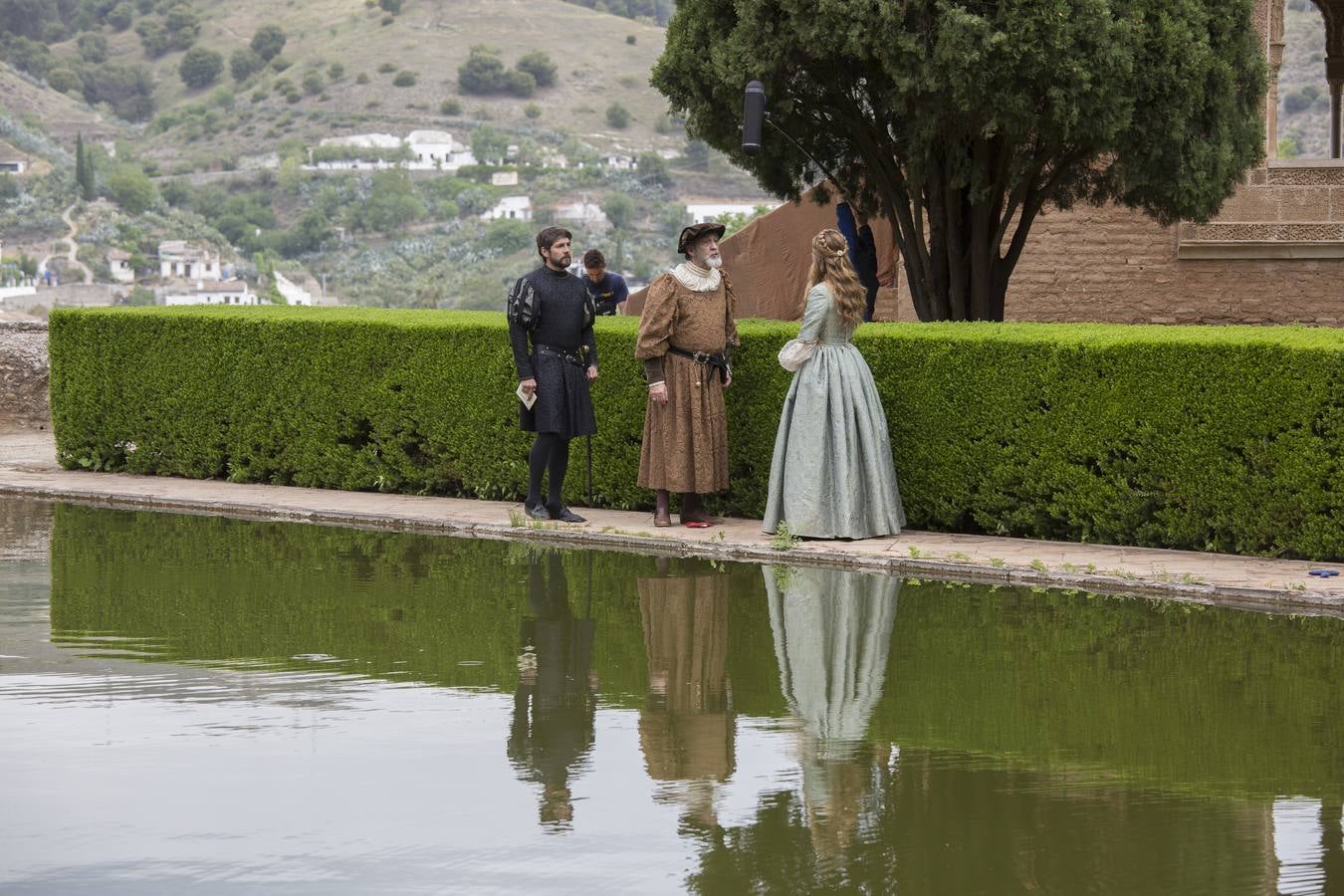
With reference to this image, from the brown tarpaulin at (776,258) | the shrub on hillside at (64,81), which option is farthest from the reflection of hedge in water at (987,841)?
the shrub on hillside at (64,81)

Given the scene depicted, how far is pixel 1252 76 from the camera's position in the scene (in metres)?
13.1

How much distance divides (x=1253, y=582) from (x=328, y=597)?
410 cm

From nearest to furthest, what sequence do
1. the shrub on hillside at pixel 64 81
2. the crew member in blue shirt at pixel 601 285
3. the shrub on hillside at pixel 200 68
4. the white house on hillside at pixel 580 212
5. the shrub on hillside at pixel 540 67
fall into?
the crew member in blue shirt at pixel 601 285
the white house on hillside at pixel 580 212
the shrub on hillside at pixel 540 67
the shrub on hillside at pixel 200 68
the shrub on hillside at pixel 64 81

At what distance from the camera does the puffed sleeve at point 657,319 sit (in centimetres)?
1027

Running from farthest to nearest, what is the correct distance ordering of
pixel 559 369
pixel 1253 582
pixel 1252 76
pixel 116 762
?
pixel 1252 76
pixel 559 369
pixel 1253 582
pixel 116 762

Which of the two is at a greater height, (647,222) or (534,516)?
(647,222)

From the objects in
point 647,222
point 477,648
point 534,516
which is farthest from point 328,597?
point 647,222

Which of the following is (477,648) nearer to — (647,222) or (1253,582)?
(1253,582)

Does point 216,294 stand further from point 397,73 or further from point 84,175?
point 397,73

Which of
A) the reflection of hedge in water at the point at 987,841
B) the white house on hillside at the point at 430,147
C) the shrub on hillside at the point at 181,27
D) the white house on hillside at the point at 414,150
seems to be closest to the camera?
the reflection of hedge in water at the point at 987,841

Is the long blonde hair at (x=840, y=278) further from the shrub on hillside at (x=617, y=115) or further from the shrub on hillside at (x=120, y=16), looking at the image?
the shrub on hillside at (x=120, y=16)

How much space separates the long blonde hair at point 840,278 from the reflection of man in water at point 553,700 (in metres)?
2.29

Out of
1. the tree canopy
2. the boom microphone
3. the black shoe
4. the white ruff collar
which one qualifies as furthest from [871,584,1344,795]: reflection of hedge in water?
the boom microphone

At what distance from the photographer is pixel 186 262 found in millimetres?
98438
